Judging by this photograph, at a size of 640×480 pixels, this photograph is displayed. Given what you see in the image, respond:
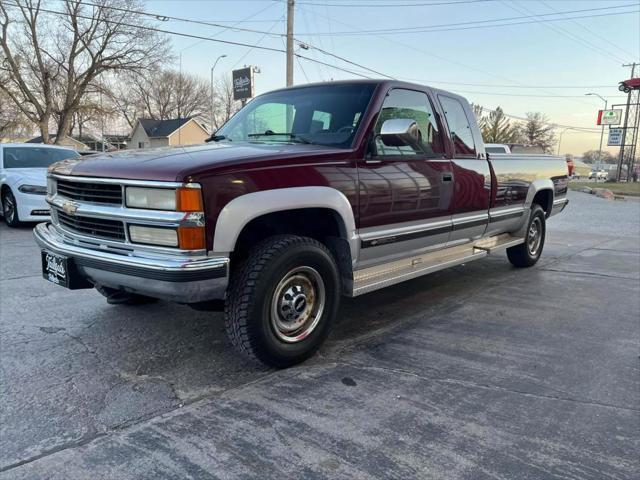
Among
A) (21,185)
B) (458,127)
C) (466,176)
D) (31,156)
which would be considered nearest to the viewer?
(466,176)

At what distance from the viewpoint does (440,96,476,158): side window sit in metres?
4.78

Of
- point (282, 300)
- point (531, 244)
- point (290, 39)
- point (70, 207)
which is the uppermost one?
point (290, 39)

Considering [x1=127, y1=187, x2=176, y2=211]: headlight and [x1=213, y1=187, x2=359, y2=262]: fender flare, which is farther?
[x1=213, y1=187, x2=359, y2=262]: fender flare

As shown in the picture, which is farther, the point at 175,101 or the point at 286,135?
the point at 175,101

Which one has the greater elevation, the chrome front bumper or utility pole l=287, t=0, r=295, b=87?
utility pole l=287, t=0, r=295, b=87

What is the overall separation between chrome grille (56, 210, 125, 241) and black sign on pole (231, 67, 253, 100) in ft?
68.7

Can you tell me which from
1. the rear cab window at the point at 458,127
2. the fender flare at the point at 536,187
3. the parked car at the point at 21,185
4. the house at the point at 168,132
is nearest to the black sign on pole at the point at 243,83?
the parked car at the point at 21,185

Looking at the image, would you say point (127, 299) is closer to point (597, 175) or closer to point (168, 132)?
point (168, 132)

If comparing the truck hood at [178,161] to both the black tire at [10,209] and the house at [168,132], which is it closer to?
the black tire at [10,209]

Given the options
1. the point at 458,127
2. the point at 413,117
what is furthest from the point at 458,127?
the point at 413,117

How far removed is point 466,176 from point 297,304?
2.35m

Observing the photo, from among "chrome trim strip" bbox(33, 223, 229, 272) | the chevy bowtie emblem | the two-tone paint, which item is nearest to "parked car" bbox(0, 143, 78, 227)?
the chevy bowtie emblem

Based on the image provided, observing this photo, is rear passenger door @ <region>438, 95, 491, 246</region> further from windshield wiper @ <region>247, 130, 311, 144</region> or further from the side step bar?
windshield wiper @ <region>247, 130, 311, 144</region>

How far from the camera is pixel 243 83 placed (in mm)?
23656
